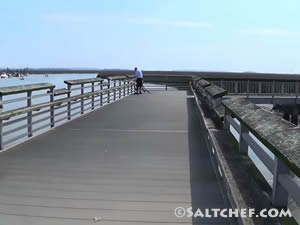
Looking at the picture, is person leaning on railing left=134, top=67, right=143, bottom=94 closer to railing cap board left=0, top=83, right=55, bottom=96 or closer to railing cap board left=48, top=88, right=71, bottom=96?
railing cap board left=48, top=88, right=71, bottom=96

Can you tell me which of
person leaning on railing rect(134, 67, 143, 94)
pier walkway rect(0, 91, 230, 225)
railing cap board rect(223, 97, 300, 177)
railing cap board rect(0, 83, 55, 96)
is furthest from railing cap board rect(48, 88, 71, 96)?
person leaning on railing rect(134, 67, 143, 94)

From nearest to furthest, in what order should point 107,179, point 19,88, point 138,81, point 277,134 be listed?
point 277,134 < point 107,179 < point 19,88 < point 138,81

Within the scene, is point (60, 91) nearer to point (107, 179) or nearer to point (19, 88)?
point (19, 88)

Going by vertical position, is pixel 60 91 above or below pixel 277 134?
below

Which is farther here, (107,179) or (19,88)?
(19,88)

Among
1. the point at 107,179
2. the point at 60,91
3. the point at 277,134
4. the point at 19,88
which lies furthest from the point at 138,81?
the point at 277,134

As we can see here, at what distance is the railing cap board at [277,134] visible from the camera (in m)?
2.51

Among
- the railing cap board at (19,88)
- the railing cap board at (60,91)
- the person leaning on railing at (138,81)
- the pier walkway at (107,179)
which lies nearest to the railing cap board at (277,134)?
the pier walkway at (107,179)

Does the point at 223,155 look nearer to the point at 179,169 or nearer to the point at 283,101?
the point at 179,169

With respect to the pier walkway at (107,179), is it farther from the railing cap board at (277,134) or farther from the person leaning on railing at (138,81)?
the person leaning on railing at (138,81)

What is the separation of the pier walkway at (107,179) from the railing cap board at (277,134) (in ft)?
3.61

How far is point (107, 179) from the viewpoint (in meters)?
5.60

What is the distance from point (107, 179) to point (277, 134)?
10.2 feet

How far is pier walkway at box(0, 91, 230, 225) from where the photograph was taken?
4336 mm
